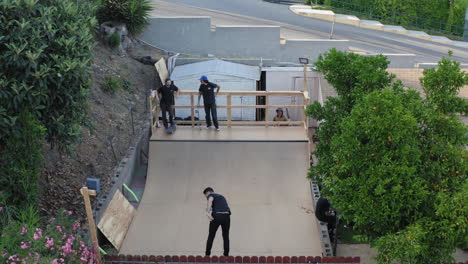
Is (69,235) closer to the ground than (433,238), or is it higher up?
closer to the ground

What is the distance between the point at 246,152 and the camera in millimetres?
13203

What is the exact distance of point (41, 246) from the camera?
764 cm

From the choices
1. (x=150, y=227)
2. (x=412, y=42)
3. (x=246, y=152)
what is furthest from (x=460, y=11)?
(x=150, y=227)

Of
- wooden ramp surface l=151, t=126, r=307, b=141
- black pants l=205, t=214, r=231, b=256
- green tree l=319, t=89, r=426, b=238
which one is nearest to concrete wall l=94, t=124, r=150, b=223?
wooden ramp surface l=151, t=126, r=307, b=141

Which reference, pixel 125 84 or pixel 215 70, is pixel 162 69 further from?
pixel 215 70

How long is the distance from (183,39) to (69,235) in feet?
38.0

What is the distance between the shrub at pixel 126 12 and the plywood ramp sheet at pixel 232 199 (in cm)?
619

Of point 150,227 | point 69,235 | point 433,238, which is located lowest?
point 150,227

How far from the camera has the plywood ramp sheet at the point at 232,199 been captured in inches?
416

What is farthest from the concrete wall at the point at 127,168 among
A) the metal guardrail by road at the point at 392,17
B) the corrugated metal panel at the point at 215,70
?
the metal guardrail by road at the point at 392,17

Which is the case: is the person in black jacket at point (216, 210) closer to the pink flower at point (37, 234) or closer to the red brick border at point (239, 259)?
the red brick border at point (239, 259)

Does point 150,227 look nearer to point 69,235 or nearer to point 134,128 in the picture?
point 69,235

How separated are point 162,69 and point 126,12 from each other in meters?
2.24

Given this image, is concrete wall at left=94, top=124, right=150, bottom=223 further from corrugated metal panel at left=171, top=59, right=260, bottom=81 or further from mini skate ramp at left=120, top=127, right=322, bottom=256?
corrugated metal panel at left=171, top=59, right=260, bottom=81
